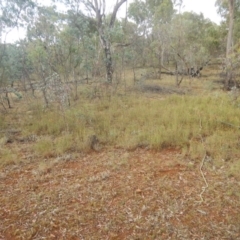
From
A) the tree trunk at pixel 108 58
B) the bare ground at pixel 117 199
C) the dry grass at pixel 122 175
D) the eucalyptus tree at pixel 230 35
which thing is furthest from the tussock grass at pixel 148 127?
the tree trunk at pixel 108 58

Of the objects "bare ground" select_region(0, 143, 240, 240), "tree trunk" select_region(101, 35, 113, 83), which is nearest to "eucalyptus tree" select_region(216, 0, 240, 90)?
"bare ground" select_region(0, 143, 240, 240)

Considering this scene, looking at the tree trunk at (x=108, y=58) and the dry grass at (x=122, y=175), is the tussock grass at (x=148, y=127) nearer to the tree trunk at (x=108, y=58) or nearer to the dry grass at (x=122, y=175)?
the dry grass at (x=122, y=175)

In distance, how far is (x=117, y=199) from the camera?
2861mm

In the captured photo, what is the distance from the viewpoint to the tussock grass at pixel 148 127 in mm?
4355

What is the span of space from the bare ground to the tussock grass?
0.43 m

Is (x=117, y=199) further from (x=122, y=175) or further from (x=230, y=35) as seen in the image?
(x=230, y=35)

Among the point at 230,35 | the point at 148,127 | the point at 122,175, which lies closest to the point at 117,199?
the point at 122,175

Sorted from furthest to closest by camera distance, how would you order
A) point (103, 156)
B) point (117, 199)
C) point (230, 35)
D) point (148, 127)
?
point (230, 35)
point (148, 127)
point (103, 156)
point (117, 199)

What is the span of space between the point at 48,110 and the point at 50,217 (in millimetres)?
4743

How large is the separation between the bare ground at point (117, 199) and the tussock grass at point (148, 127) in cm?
43

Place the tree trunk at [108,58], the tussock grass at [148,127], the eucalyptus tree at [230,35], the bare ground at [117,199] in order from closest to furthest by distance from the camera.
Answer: the bare ground at [117,199] → the tussock grass at [148,127] → the eucalyptus tree at [230,35] → the tree trunk at [108,58]

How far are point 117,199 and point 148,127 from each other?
8.21ft

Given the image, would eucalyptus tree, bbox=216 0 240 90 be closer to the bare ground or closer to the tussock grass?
the tussock grass

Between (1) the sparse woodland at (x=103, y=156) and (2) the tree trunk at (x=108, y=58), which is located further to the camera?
(2) the tree trunk at (x=108, y=58)
